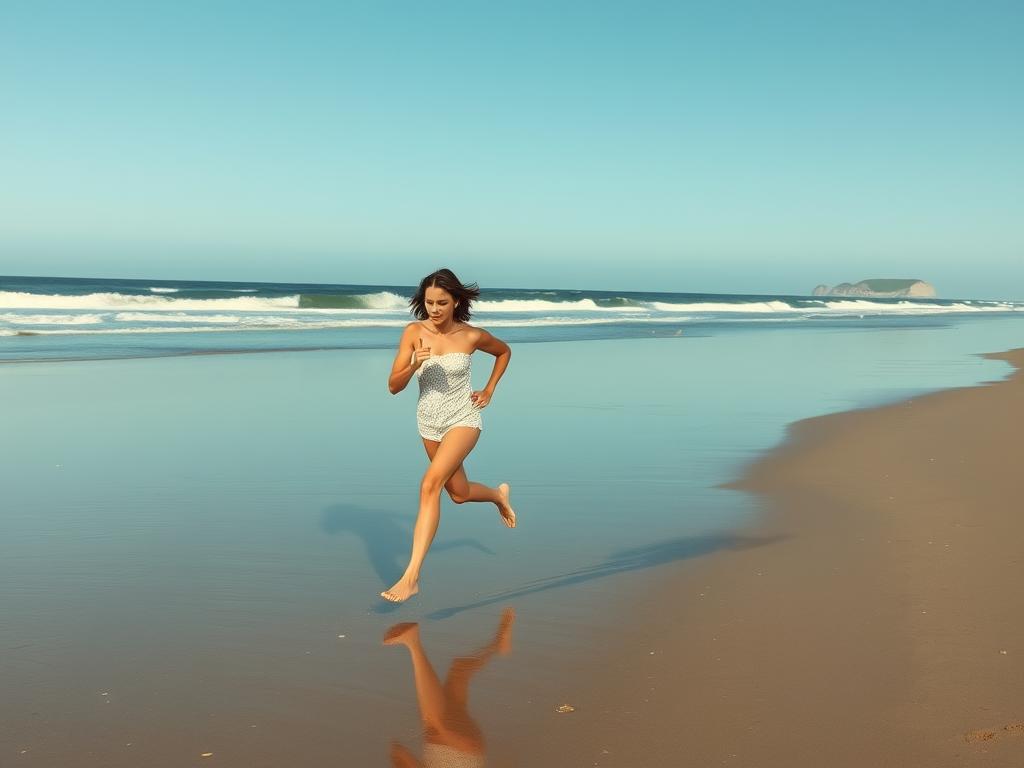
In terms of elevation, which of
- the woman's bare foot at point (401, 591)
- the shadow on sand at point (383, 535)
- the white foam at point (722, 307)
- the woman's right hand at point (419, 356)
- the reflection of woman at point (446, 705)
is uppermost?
the woman's right hand at point (419, 356)

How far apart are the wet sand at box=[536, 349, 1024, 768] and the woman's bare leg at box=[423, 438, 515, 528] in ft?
3.35

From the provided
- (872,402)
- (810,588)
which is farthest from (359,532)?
(872,402)

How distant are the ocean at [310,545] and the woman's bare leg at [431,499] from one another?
0.14m

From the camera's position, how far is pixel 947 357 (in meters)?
22.5

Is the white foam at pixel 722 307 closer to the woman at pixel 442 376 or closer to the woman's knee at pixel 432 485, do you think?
the woman at pixel 442 376

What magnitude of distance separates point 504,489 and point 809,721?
2765 millimetres

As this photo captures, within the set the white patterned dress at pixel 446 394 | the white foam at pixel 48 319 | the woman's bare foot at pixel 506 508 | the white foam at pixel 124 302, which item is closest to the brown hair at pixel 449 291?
the white patterned dress at pixel 446 394

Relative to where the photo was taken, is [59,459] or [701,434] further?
[701,434]

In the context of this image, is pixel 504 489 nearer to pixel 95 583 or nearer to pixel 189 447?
pixel 95 583

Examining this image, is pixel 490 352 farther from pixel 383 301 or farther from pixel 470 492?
pixel 383 301

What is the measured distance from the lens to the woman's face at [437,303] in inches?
206

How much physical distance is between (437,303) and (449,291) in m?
0.11

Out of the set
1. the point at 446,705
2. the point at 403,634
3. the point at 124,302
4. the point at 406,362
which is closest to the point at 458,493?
the point at 406,362

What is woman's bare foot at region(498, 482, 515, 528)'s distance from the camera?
597 centimetres
